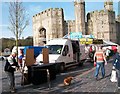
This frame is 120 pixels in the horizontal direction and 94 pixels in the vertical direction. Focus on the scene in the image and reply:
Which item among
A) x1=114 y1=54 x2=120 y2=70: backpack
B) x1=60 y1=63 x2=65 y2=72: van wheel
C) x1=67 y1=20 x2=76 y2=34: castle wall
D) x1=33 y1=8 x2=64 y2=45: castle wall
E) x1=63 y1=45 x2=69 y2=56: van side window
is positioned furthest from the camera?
x1=67 y1=20 x2=76 y2=34: castle wall

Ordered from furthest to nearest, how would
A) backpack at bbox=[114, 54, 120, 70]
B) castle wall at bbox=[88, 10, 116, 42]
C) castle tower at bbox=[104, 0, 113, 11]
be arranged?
castle tower at bbox=[104, 0, 113, 11] < castle wall at bbox=[88, 10, 116, 42] < backpack at bbox=[114, 54, 120, 70]

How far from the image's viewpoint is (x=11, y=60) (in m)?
10.6

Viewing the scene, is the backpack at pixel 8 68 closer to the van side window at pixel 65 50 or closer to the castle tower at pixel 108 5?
Answer: the van side window at pixel 65 50

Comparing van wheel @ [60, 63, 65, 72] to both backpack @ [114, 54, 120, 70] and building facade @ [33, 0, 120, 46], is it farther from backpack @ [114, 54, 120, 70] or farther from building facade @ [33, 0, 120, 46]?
building facade @ [33, 0, 120, 46]

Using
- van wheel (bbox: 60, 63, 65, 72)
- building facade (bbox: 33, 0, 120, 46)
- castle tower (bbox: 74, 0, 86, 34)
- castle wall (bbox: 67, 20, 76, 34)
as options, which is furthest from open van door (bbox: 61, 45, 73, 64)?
castle wall (bbox: 67, 20, 76, 34)

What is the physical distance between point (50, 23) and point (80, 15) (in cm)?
666

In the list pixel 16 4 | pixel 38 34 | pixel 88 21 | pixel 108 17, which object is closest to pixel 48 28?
pixel 38 34

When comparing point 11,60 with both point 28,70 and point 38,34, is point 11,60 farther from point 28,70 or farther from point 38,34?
point 38,34

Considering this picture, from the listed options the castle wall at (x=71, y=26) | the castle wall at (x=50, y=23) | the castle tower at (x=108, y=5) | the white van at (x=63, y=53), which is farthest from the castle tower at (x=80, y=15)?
the white van at (x=63, y=53)

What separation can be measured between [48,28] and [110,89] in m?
46.3

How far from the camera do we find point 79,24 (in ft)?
178

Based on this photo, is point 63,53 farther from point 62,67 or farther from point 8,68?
point 8,68

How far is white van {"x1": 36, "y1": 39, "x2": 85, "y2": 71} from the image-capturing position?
1747 cm

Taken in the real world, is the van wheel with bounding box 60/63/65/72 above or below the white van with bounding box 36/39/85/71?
below
